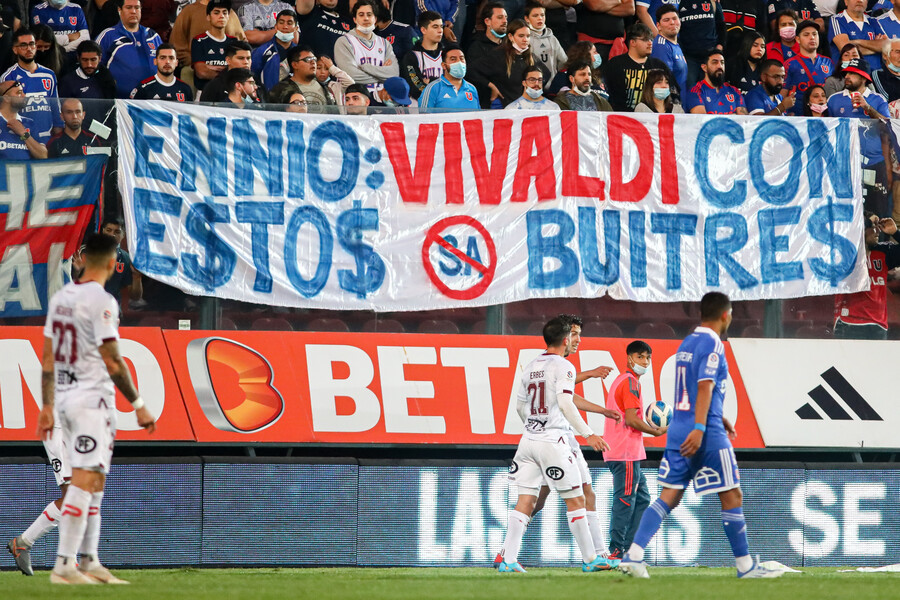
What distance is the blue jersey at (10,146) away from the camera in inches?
489

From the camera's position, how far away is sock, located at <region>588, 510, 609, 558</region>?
11463 mm

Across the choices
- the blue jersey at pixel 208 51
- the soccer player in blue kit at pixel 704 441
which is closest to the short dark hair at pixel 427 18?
the blue jersey at pixel 208 51

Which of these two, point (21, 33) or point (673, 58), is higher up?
point (673, 58)

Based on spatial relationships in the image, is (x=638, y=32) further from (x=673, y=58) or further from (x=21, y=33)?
(x=21, y=33)

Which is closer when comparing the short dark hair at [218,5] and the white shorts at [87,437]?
the white shorts at [87,437]

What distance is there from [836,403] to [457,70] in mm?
5596

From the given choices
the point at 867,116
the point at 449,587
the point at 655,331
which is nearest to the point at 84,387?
the point at 449,587

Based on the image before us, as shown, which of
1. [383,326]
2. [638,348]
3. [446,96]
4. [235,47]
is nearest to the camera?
[638,348]

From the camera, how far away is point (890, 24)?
18.8 meters

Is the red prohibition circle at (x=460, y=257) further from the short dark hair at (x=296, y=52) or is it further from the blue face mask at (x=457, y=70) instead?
the short dark hair at (x=296, y=52)

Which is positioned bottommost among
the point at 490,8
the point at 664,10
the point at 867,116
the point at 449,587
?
the point at 449,587

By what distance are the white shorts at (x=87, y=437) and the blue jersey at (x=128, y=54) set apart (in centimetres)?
714

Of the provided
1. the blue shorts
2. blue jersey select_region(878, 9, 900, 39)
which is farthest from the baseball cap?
blue jersey select_region(878, 9, 900, 39)

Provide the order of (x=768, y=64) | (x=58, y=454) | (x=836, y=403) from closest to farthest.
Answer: (x=58, y=454), (x=836, y=403), (x=768, y=64)
